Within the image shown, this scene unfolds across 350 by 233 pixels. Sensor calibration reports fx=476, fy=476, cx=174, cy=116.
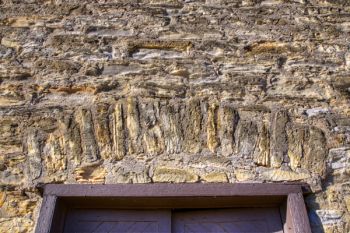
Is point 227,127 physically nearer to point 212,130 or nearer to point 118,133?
point 212,130

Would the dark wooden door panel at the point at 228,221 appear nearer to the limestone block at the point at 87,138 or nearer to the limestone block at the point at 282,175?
the limestone block at the point at 282,175

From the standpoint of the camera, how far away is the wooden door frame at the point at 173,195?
6.98 feet

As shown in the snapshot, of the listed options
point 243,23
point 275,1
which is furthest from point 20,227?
point 275,1

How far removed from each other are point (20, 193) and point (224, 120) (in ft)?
3.35

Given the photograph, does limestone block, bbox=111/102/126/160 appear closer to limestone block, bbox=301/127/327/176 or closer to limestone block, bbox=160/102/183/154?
limestone block, bbox=160/102/183/154

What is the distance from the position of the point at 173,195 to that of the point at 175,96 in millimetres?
571

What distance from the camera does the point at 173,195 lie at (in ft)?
6.99

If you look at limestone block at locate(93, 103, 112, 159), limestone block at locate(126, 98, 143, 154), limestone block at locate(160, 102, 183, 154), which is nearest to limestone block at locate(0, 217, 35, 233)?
limestone block at locate(93, 103, 112, 159)

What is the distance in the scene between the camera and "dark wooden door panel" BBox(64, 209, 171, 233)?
216 centimetres

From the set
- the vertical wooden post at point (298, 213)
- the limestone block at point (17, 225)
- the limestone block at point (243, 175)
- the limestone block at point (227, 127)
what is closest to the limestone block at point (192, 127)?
the limestone block at point (227, 127)

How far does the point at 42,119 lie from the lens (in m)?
2.35

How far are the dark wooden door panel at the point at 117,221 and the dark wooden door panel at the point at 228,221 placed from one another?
0.07m

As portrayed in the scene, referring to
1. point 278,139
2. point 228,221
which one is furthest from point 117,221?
point 278,139

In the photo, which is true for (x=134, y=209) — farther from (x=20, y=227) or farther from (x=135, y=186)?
(x=20, y=227)
